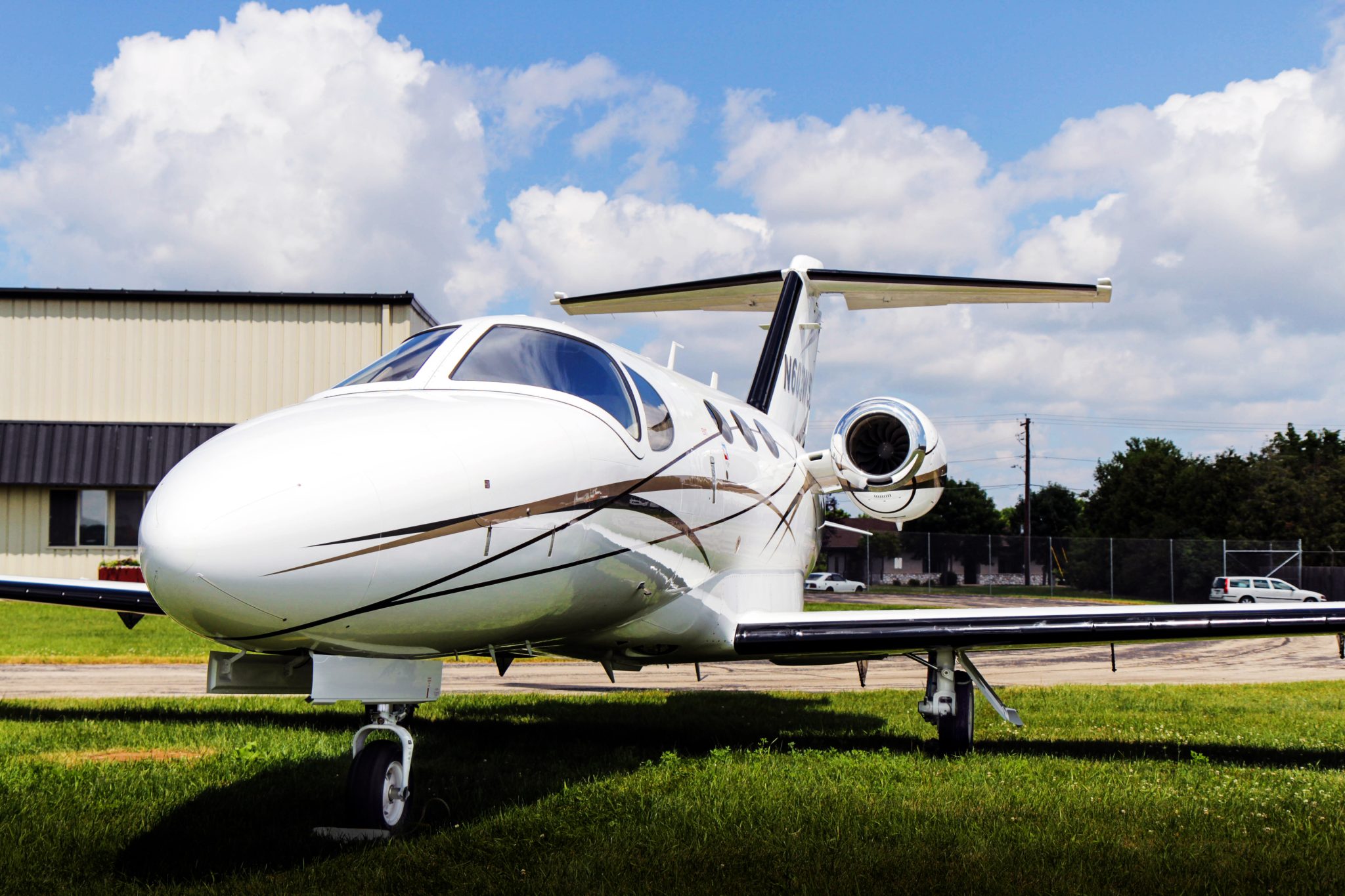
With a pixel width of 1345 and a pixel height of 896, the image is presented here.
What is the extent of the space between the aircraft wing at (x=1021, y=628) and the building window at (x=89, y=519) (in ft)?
100

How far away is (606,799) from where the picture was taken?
239 inches

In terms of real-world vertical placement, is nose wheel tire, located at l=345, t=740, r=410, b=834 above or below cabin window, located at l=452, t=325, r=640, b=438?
below

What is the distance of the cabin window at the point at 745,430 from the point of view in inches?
372

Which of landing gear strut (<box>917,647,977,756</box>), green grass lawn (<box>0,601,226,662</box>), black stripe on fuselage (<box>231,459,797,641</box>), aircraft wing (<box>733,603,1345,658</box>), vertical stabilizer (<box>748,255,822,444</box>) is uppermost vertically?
vertical stabilizer (<box>748,255,822,444</box>)

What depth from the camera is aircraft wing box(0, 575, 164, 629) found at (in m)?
9.00

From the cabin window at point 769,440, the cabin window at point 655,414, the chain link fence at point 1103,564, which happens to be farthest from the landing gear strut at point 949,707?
the chain link fence at point 1103,564

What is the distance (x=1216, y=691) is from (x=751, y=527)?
345 inches

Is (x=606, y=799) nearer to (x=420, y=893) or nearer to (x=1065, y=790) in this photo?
(x=420, y=893)

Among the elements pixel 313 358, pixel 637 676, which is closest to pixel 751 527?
pixel 637 676

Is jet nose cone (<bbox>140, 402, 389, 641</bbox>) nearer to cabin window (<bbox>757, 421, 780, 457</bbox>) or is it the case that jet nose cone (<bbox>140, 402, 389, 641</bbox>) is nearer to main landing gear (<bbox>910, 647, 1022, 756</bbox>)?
main landing gear (<bbox>910, 647, 1022, 756</bbox>)

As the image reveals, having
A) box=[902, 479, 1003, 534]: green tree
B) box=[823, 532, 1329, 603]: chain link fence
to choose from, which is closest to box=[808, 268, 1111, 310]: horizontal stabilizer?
box=[823, 532, 1329, 603]: chain link fence

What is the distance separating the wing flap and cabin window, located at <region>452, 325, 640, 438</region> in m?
4.54

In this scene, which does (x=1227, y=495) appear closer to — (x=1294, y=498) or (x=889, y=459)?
(x=1294, y=498)

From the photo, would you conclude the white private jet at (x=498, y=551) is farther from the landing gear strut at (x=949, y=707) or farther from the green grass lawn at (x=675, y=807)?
the green grass lawn at (x=675, y=807)
